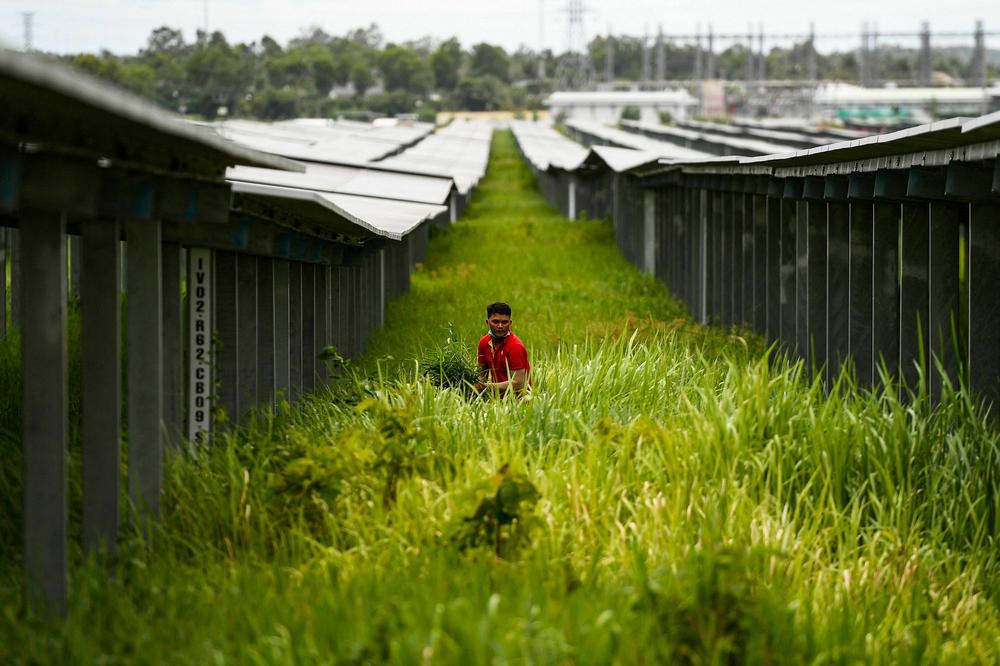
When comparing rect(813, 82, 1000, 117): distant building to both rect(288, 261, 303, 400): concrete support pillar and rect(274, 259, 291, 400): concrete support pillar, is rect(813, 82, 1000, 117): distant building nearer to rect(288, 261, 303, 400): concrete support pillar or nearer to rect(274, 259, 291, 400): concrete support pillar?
rect(288, 261, 303, 400): concrete support pillar

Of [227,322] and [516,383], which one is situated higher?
[227,322]

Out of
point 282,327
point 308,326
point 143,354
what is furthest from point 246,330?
point 143,354

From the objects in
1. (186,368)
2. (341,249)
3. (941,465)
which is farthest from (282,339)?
(941,465)

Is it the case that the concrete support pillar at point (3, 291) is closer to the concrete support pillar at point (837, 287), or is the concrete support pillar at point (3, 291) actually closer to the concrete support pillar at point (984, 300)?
the concrete support pillar at point (837, 287)

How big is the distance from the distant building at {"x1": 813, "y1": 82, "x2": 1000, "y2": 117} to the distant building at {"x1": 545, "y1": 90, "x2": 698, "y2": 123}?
10896 millimetres

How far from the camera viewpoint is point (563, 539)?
21.8ft

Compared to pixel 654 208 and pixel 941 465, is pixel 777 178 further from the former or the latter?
pixel 654 208

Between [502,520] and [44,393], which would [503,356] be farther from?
[44,393]

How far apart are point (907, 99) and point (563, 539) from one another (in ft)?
376

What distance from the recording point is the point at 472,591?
5.67 metres

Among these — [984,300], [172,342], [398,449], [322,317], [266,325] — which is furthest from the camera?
[322,317]

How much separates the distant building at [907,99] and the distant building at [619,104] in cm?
1090

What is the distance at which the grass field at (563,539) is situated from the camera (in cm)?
530

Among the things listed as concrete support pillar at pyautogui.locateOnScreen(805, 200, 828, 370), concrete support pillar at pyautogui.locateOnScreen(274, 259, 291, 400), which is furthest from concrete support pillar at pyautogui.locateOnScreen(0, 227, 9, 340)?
concrete support pillar at pyautogui.locateOnScreen(805, 200, 828, 370)
